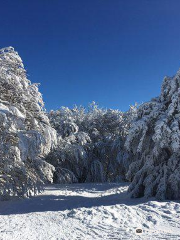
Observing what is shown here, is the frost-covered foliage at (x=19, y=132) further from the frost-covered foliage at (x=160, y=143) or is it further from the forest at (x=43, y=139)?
the frost-covered foliage at (x=160, y=143)

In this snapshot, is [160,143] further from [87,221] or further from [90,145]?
[90,145]

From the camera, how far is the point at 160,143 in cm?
878

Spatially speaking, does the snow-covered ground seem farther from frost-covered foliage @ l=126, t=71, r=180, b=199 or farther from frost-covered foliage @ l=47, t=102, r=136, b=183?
frost-covered foliage @ l=47, t=102, r=136, b=183

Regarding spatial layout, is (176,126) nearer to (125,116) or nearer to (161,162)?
(161,162)

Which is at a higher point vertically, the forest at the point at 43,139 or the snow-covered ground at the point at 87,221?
the forest at the point at 43,139

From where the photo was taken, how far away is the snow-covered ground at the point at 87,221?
5.28 m

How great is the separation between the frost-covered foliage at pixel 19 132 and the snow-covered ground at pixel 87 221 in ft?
3.65

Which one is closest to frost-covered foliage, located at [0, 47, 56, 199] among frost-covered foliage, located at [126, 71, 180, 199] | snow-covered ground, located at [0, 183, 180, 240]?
snow-covered ground, located at [0, 183, 180, 240]

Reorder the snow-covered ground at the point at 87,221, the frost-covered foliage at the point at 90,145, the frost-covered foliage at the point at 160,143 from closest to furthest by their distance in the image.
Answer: the snow-covered ground at the point at 87,221, the frost-covered foliage at the point at 160,143, the frost-covered foliage at the point at 90,145

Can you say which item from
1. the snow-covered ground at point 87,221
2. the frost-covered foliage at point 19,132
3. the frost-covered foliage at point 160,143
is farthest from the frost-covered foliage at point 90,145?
the snow-covered ground at point 87,221

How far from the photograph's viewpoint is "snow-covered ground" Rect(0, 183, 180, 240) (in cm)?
528

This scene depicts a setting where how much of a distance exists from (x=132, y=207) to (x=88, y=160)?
1127 cm

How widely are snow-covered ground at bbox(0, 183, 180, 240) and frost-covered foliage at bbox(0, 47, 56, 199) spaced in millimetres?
1113

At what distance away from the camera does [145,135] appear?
977cm
